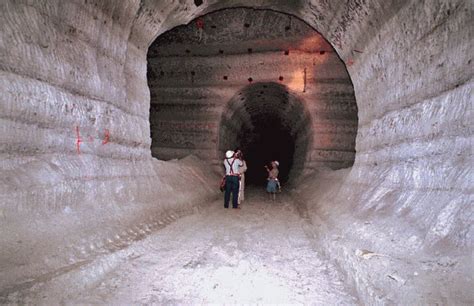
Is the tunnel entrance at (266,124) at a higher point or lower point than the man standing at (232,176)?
higher

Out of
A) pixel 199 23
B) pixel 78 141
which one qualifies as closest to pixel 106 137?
pixel 78 141

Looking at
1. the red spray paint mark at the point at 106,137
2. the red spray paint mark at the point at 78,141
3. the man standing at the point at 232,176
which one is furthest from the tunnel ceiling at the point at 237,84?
the red spray paint mark at the point at 78,141

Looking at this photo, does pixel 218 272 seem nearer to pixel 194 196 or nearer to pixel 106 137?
pixel 106 137

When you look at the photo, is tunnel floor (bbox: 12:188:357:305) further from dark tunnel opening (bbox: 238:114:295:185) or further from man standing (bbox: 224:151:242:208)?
dark tunnel opening (bbox: 238:114:295:185)

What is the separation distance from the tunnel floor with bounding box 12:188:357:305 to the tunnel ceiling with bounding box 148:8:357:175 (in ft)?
22.3

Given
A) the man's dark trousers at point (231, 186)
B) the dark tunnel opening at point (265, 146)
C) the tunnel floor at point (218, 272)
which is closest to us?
the tunnel floor at point (218, 272)

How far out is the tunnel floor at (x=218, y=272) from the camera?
2357 millimetres

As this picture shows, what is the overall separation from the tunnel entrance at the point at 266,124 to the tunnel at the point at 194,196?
5.06 metres

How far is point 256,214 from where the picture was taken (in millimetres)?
6137

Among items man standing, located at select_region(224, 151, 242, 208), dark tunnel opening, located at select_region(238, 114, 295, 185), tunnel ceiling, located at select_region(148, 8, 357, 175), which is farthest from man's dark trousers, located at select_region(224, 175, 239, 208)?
dark tunnel opening, located at select_region(238, 114, 295, 185)

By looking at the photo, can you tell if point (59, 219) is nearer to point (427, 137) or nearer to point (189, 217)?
point (189, 217)

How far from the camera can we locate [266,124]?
692 inches

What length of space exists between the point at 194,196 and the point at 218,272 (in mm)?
4127

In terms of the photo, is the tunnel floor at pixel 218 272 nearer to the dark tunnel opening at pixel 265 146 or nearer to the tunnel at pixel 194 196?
the tunnel at pixel 194 196
